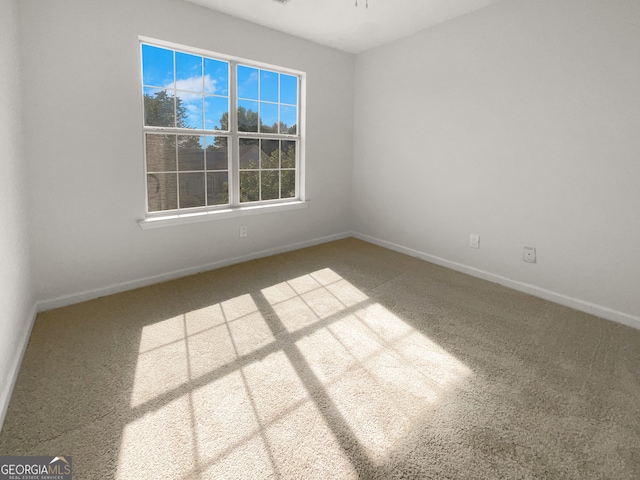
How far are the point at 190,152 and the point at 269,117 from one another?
1.07m

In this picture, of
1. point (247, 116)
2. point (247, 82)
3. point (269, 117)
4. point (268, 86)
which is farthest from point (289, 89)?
point (247, 116)

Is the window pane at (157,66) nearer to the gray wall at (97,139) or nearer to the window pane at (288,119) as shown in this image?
the gray wall at (97,139)

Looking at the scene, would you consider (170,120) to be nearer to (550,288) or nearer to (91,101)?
(91,101)

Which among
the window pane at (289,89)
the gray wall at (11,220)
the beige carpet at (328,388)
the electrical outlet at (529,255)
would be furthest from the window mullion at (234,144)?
the electrical outlet at (529,255)

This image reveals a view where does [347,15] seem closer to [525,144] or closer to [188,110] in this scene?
[188,110]

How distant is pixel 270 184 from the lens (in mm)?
4238

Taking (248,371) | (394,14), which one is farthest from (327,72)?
(248,371)

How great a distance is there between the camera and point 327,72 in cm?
444

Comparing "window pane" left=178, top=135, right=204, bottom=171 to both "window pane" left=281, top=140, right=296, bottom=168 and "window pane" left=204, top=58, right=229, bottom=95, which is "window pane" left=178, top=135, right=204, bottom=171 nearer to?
"window pane" left=204, top=58, right=229, bottom=95

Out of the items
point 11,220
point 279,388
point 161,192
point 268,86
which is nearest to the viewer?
point 279,388

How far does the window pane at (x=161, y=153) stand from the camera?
3.27 metres

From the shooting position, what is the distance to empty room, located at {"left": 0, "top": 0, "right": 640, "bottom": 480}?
161 cm

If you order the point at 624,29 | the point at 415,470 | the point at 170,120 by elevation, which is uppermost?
the point at 624,29

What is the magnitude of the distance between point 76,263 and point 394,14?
146 inches
